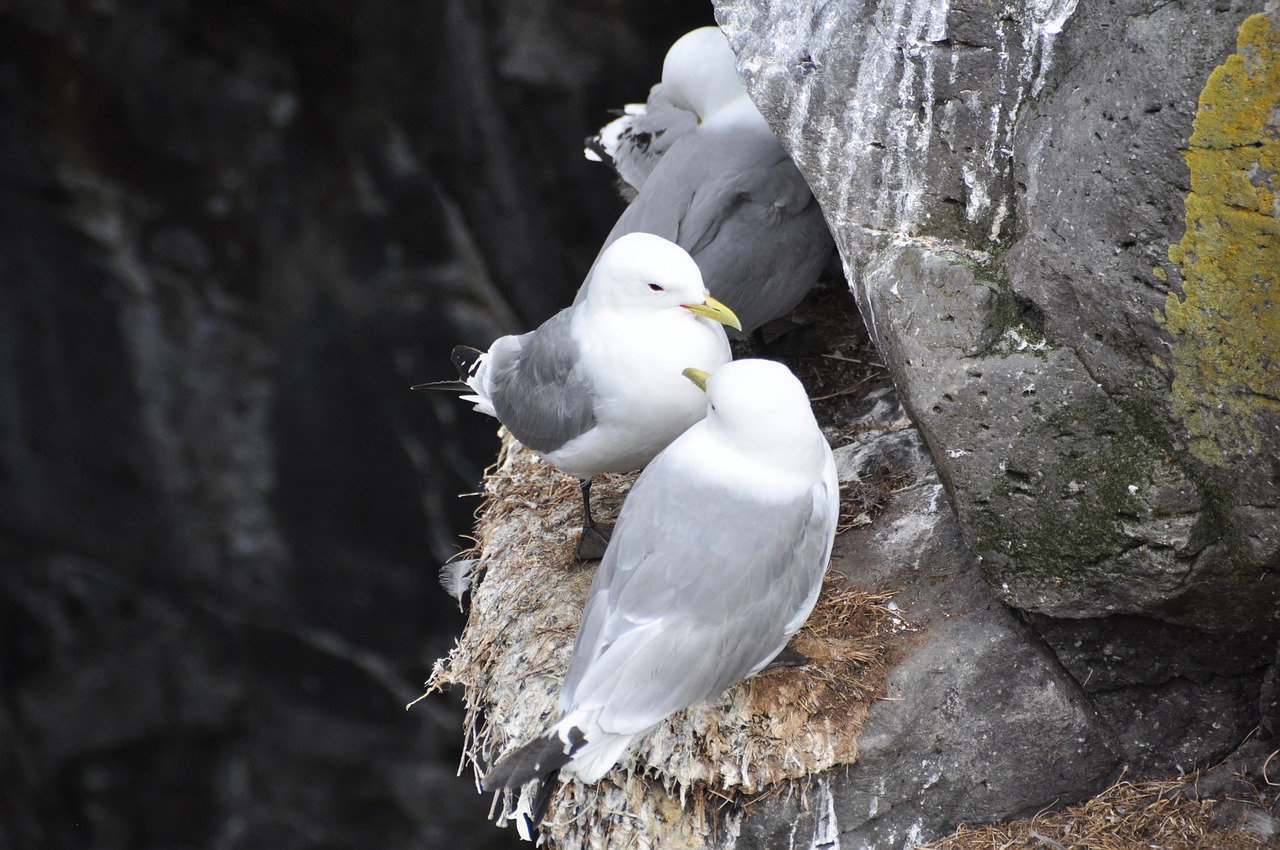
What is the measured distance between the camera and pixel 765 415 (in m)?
2.40

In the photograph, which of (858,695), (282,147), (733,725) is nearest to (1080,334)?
(858,695)

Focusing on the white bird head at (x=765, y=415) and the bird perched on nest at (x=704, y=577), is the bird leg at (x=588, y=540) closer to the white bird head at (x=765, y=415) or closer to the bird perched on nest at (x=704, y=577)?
the bird perched on nest at (x=704, y=577)

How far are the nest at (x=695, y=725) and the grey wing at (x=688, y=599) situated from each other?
18cm

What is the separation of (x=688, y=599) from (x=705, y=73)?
1.78 meters

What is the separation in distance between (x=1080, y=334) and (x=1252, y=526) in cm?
48

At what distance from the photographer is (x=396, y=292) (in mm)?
6020

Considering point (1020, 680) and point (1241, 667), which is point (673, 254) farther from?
point (1241, 667)

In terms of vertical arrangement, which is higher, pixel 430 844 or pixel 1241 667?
pixel 1241 667

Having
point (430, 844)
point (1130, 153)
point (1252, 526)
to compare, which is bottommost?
point (430, 844)

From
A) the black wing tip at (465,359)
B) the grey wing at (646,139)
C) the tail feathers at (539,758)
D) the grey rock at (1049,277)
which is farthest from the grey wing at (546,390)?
the grey wing at (646,139)

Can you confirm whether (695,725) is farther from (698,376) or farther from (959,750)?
(698,376)

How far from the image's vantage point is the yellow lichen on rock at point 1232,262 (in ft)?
6.13

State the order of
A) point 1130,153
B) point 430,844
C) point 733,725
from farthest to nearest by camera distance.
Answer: point 430,844
point 733,725
point 1130,153

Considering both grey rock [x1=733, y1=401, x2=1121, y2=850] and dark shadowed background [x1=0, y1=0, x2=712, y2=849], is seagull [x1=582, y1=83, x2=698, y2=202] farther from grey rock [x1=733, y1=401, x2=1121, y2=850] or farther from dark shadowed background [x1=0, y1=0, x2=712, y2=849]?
grey rock [x1=733, y1=401, x2=1121, y2=850]
